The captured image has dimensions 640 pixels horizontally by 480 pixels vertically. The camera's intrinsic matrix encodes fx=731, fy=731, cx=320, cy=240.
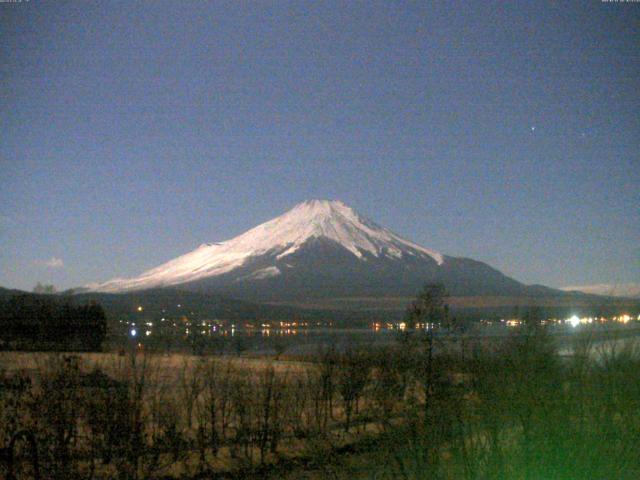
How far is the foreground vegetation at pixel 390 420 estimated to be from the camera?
435cm

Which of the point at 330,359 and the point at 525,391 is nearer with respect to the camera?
the point at 525,391

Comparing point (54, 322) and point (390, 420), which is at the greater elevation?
point (390, 420)

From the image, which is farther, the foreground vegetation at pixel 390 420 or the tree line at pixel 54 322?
the tree line at pixel 54 322

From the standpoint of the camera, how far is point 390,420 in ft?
22.2

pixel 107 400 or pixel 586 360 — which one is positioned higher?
pixel 586 360

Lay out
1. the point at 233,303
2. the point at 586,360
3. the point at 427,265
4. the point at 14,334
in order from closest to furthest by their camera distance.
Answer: the point at 586,360 → the point at 14,334 → the point at 233,303 → the point at 427,265

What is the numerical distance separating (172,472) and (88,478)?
2.31 m

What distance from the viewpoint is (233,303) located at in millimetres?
126812

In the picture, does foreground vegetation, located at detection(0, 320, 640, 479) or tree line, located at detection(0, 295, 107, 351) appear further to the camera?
tree line, located at detection(0, 295, 107, 351)

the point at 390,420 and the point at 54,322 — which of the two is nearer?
the point at 390,420

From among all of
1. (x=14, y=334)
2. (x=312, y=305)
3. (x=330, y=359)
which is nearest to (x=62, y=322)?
(x=14, y=334)

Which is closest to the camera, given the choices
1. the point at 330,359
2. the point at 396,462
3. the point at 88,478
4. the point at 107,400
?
the point at 396,462

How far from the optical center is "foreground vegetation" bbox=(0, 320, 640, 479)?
435 cm

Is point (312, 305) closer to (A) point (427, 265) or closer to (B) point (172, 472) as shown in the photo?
(A) point (427, 265)
